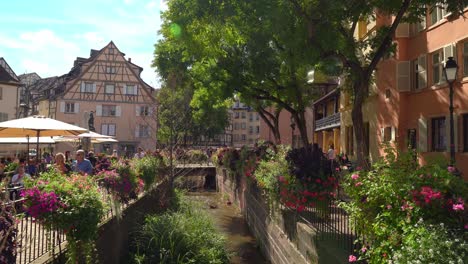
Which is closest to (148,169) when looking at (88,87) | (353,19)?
(353,19)

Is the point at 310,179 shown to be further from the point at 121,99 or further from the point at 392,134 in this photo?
the point at 121,99

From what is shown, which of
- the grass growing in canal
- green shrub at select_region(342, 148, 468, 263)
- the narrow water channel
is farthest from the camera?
the narrow water channel

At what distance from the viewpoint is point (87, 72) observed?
5488cm

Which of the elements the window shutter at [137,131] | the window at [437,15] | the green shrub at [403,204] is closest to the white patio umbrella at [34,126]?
the green shrub at [403,204]

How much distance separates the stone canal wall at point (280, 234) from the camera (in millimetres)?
9017

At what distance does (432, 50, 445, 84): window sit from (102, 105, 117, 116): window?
45.0m

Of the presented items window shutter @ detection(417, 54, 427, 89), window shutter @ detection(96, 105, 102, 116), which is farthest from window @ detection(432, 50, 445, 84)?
window shutter @ detection(96, 105, 102, 116)

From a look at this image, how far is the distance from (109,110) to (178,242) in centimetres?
4832

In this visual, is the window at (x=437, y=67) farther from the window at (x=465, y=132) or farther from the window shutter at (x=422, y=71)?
the window at (x=465, y=132)

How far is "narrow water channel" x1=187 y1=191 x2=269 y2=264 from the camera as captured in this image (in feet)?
49.4

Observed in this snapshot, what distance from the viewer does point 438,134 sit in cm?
1984

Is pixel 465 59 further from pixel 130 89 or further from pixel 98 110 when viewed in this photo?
pixel 98 110

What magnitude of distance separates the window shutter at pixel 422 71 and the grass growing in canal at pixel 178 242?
12.3 m

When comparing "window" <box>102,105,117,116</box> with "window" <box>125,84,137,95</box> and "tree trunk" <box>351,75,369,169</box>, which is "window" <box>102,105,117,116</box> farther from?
"tree trunk" <box>351,75,369,169</box>
